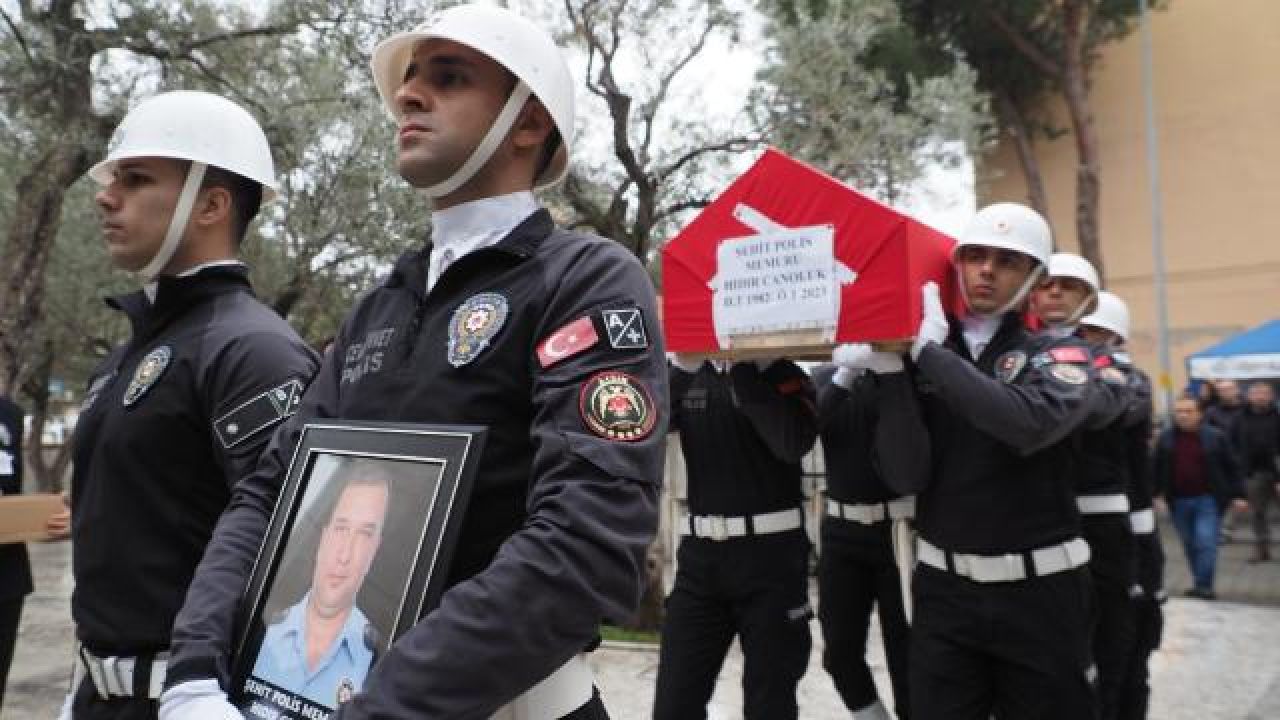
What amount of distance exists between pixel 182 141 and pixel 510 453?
1539mm

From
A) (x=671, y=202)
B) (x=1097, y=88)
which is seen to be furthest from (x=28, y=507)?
(x=1097, y=88)

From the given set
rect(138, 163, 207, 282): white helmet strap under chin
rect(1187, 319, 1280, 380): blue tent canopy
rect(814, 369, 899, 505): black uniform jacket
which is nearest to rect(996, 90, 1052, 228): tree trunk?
rect(1187, 319, 1280, 380): blue tent canopy

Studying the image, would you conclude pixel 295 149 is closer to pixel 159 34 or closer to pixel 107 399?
pixel 159 34

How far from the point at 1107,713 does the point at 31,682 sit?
19.7ft

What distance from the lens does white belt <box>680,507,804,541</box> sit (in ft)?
13.6

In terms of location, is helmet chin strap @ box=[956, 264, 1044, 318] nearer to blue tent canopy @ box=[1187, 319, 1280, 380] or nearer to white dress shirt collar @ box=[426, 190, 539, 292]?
white dress shirt collar @ box=[426, 190, 539, 292]

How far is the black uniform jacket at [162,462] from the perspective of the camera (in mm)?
2152

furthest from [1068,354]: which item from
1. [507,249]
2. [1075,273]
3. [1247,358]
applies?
[1247,358]

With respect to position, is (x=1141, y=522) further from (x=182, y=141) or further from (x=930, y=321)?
(x=182, y=141)

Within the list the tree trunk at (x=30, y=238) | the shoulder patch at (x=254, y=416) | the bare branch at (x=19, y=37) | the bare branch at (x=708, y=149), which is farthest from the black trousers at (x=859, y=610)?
the bare branch at (x=19, y=37)

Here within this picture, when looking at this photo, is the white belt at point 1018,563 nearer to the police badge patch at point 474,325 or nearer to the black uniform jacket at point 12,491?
the police badge patch at point 474,325

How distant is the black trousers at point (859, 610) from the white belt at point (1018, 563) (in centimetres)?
144

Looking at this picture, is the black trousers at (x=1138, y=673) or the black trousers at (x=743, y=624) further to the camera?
the black trousers at (x=1138, y=673)

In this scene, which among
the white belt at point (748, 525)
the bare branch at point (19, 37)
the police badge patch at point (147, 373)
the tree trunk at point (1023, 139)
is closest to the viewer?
the police badge patch at point (147, 373)
